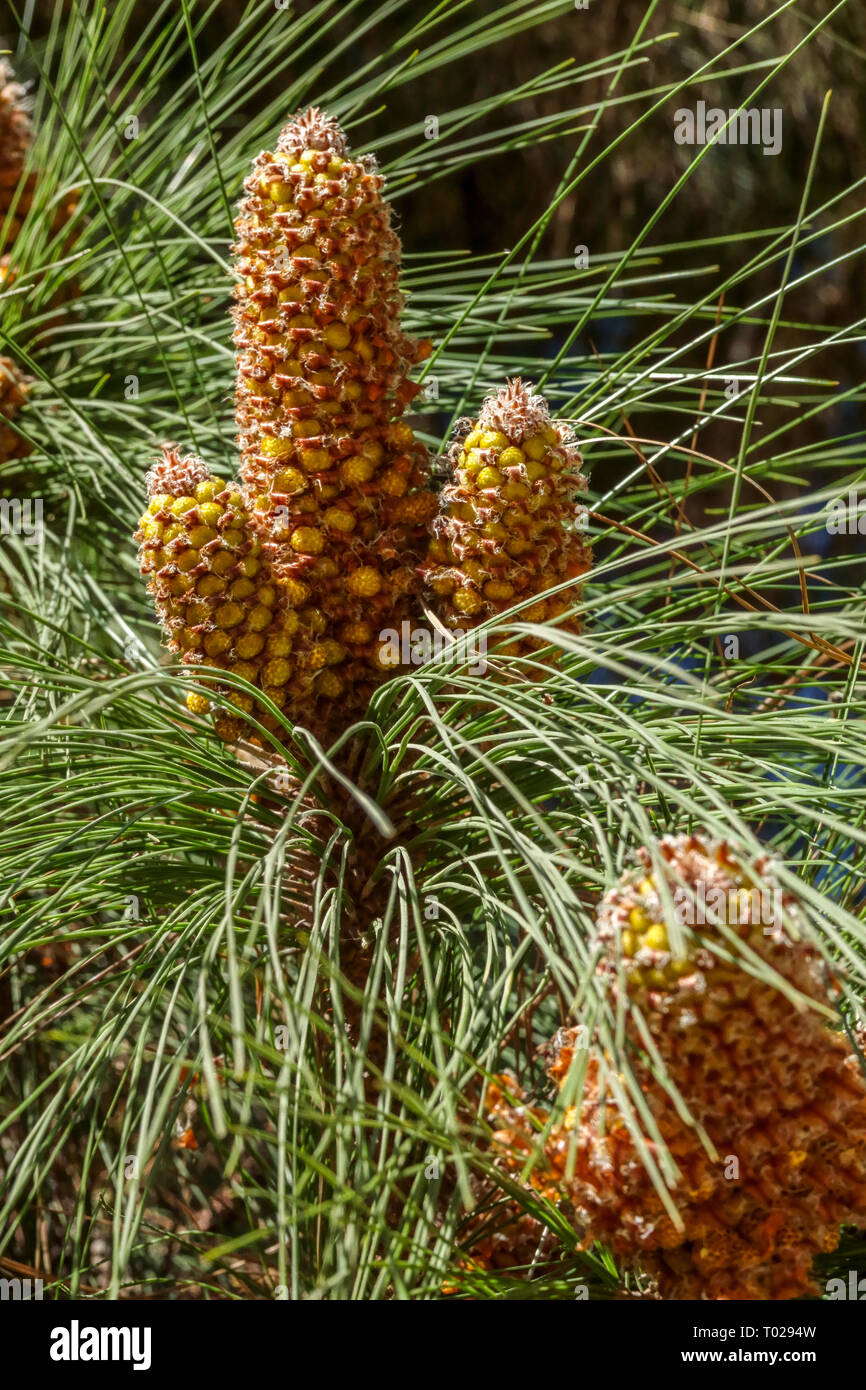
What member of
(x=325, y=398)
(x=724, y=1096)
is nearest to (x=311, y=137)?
(x=325, y=398)

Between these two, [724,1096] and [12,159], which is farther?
[12,159]

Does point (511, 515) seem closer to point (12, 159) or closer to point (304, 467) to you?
point (304, 467)

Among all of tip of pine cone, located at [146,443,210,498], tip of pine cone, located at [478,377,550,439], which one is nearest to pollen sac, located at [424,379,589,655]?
tip of pine cone, located at [478,377,550,439]

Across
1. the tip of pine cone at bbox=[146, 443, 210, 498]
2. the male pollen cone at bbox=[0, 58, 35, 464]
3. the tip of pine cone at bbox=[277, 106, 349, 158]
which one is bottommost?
the tip of pine cone at bbox=[146, 443, 210, 498]

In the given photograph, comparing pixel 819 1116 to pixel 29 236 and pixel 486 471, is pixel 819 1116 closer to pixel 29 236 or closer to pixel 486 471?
pixel 486 471

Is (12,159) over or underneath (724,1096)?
→ over

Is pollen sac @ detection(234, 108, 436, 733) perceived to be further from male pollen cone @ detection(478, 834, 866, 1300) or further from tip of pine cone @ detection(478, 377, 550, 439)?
male pollen cone @ detection(478, 834, 866, 1300)

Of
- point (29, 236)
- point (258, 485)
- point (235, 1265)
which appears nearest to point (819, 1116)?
point (258, 485)
